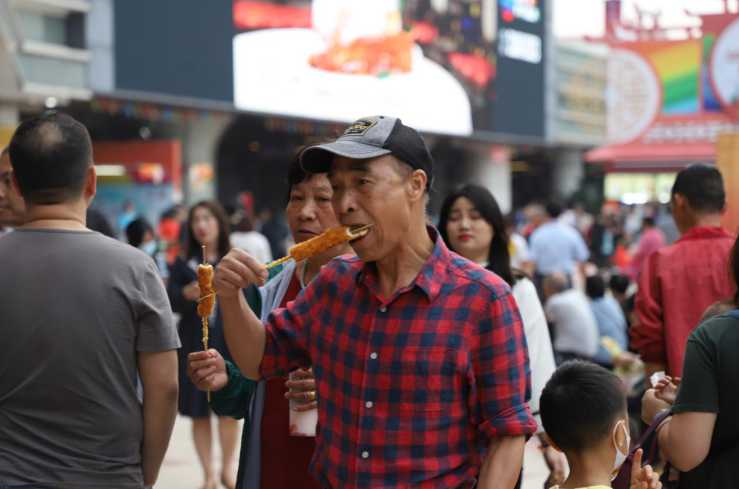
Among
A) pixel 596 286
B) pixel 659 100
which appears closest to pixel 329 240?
pixel 596 286

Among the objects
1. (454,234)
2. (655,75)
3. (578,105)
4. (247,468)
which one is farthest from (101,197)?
(578,105)

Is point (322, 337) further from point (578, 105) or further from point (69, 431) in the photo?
point (578, 105)

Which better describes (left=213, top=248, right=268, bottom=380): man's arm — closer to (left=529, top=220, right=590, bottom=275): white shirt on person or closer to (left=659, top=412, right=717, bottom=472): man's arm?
(left=659, top=412, right=717, bottom=472): man's arm

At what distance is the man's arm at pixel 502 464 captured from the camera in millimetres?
2602

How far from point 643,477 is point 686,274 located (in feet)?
7.10

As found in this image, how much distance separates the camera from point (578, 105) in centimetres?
4284

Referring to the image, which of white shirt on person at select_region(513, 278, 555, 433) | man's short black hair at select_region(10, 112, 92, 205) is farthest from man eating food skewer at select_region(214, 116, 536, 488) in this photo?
white shirt on person at select_region(513, 278, 555, 433)

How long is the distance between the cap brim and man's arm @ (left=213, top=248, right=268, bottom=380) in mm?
288

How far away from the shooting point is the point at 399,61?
29391 mm

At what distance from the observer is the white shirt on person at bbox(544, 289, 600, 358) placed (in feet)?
27.7

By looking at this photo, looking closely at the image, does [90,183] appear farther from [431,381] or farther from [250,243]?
[250,243]

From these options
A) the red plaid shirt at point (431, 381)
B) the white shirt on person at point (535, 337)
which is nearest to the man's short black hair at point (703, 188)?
the white shirt on person at point (535, 337)

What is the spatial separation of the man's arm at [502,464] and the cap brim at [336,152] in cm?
73

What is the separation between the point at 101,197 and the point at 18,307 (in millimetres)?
18393
